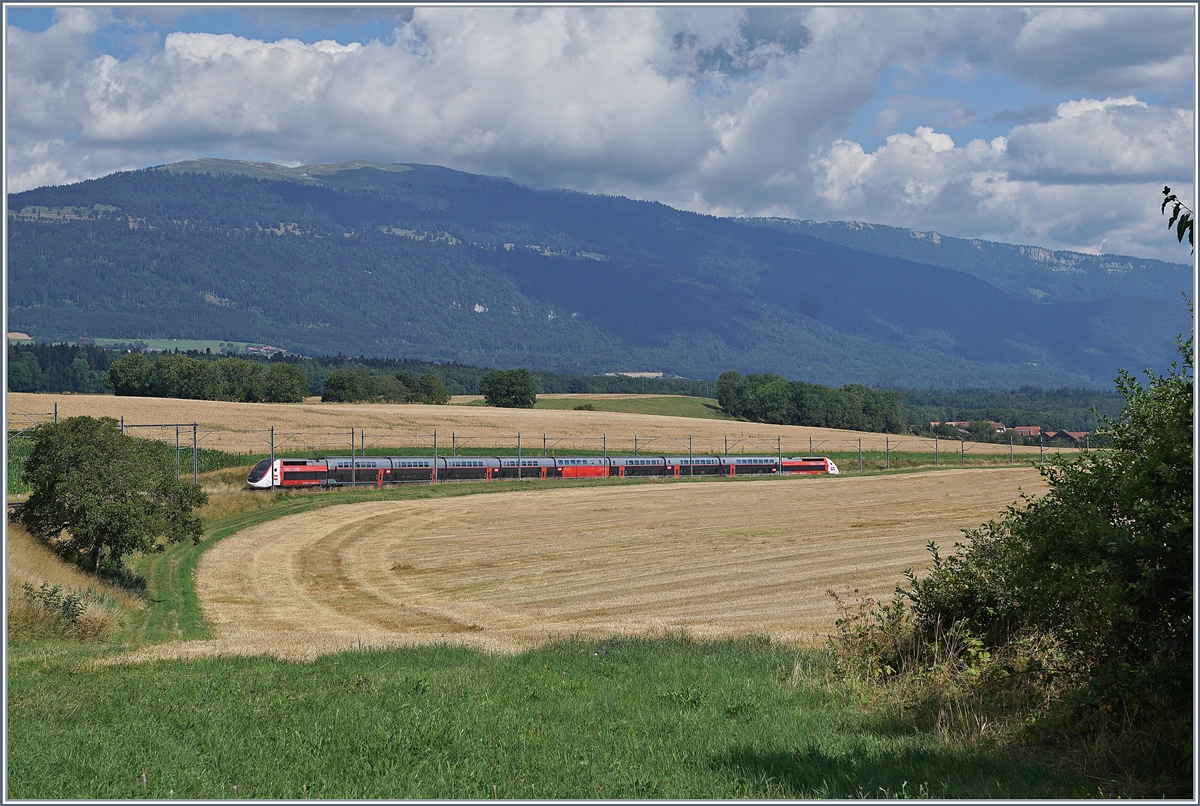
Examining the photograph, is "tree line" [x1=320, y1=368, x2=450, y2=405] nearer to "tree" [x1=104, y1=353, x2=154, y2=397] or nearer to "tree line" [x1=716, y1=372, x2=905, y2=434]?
"tree" [x1=104, y1=353, x2=154, y2=397]

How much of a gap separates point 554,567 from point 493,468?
3640cm

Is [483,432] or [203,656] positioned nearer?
[203,656]

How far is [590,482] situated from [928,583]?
58.4 metres

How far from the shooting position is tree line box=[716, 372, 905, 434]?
5763 inches

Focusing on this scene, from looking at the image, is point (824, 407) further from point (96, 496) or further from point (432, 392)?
point (96, 496)

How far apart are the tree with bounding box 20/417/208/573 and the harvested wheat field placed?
44088mm

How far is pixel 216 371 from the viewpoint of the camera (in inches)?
5463

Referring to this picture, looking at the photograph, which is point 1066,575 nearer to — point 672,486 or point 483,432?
point 672,486

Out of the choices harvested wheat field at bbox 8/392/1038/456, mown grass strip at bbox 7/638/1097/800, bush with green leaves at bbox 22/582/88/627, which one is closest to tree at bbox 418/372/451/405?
harvested wheat field at bbox 8/392/1038/456

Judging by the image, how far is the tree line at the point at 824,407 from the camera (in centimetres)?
14638

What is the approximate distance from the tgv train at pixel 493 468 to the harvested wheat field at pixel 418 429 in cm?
962

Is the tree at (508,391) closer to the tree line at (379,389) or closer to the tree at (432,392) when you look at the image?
the tree at (432,392)

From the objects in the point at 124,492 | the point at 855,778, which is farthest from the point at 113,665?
the point at 124,492

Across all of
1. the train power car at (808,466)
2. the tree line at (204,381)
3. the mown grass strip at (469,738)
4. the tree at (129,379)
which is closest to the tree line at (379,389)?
the tree line at (204,381)
